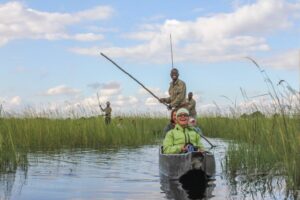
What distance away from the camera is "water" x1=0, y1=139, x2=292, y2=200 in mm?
9125

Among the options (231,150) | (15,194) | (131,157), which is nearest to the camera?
(15,194)

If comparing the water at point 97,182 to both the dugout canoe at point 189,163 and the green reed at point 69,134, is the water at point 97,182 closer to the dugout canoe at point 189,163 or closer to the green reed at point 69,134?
the dugout canoe at point 189,163

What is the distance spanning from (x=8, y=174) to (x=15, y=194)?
214 centimetres

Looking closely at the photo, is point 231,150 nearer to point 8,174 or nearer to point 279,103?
point 279,103

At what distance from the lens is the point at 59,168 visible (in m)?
13.2

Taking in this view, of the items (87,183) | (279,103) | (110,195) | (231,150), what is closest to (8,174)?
(87,183)

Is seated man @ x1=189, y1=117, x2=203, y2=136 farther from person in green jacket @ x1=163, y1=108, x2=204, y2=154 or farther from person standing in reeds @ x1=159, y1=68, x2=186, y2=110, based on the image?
person standing in reeds @ x1=159, y1=68, x2=186, y2=110

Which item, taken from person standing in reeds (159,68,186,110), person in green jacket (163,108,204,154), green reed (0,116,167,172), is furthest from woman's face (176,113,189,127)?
green reed (0,116,167,172)

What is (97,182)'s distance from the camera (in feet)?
35.8

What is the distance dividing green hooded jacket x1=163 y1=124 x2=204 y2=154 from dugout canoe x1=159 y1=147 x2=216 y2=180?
473mm

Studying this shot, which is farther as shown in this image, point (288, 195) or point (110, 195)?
point (110, 195)

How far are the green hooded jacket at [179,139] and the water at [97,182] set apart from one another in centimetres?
66

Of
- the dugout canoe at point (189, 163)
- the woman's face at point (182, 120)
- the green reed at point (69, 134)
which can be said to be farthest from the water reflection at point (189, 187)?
the green reed at point (69, 134)

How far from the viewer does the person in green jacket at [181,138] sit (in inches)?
438
